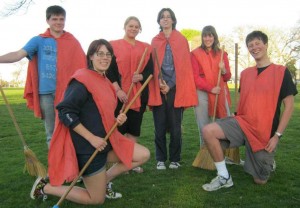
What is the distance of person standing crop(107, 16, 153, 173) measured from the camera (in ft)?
16.1

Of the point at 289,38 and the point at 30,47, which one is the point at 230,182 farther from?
the point at 289,38

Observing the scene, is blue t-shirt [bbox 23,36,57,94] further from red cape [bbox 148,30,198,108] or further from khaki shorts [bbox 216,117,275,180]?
khaki shorts [bbox 216,117,275,180]

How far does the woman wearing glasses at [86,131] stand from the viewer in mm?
3481

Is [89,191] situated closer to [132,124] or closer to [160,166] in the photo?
[132,124]

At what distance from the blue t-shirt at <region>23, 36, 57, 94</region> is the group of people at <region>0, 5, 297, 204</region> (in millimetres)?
13

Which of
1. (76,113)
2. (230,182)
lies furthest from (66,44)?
(230,182)

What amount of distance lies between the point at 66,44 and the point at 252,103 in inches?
102

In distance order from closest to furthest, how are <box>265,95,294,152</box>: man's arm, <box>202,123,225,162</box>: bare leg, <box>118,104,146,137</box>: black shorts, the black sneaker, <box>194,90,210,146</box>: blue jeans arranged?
the black sneaker < <box>265,95,294,152</box>: man's arm < <box>202,123,225,162</box>: bare leg < <box>118,104,146,137</box>: black shorts < <box>194,90,210,146</box>: blue jeans

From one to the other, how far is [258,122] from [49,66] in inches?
110

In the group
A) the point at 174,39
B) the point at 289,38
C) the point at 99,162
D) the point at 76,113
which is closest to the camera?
the point at 76,113

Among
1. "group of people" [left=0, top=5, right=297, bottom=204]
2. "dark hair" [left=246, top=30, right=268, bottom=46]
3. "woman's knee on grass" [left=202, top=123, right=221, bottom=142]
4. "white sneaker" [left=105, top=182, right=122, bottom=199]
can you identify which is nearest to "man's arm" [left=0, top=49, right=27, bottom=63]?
"group of people" [left=0, top=5, right=297, bottom=204]

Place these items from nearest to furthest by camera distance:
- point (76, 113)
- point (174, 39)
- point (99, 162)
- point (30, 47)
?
point (76, 113), point (99, 162), point (30, 47), point (174, 39)

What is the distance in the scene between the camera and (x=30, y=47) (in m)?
4.41

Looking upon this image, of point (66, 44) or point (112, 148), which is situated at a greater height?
point (66, 44)
